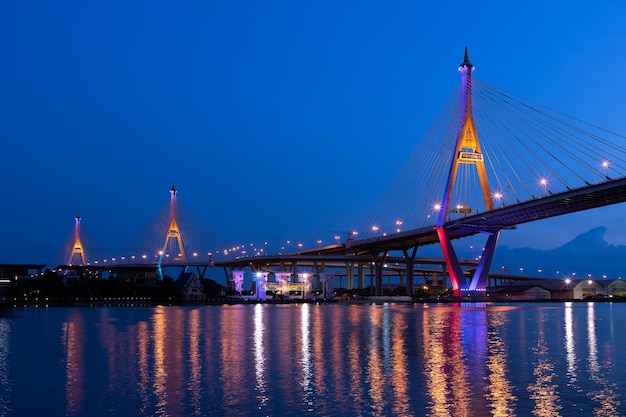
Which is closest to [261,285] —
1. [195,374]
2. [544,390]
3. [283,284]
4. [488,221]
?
[283,284]

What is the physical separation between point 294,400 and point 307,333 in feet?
62.1

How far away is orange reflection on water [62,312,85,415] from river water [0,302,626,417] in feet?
0.15

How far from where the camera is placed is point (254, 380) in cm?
1902

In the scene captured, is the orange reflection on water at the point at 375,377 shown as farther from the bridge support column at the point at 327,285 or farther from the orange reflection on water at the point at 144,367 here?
the bridge support column at the point at 327,285

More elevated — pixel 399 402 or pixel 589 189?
pixel 589 189

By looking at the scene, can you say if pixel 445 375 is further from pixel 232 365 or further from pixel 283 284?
pixel 283 284

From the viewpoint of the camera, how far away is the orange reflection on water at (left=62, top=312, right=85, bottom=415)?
15.7 meters

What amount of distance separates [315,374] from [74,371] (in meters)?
6.92

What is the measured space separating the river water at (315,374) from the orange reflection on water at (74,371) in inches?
1.9

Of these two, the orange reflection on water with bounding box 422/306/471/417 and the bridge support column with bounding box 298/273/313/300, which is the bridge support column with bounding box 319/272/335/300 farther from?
the orange reflection on water with bounding box 422/306/471/417

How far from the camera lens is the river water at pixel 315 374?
50.0ft

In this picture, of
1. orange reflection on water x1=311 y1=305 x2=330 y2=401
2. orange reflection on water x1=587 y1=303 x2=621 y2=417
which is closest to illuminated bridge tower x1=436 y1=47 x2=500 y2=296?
orange reflection on water x1=311 y1=305 x2=330 y2=401

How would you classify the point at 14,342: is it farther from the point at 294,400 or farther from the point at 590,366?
the point at 590,366

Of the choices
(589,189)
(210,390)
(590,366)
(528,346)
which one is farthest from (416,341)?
(589,189)
